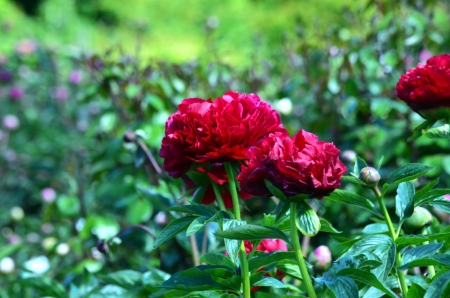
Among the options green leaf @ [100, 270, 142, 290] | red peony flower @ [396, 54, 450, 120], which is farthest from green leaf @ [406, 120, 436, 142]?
green leaf @ [100, 270, 142, 290]

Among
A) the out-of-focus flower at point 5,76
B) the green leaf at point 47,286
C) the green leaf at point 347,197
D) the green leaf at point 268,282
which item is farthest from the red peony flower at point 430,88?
the out-of-focus flower at point 5,76

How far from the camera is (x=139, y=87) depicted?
59.3 inches

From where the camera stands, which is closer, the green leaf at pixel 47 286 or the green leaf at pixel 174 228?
the green leaf at pixel 174 228

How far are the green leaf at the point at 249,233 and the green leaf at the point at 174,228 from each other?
6 centimetres

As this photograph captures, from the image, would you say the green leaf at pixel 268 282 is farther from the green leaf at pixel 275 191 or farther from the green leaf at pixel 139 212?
the green leaf at pixel 139 212

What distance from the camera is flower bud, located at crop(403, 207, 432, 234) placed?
667 millimetres

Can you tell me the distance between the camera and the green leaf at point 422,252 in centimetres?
54

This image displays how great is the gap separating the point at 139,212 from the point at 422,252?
0.84 meters

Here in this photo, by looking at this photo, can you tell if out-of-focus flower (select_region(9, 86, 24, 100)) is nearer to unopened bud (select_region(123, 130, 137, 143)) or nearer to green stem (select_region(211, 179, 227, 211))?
unopened bud (select_region(123, 130, 137, 143))

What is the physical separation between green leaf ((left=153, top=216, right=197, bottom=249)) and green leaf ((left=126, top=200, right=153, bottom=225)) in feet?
2.41

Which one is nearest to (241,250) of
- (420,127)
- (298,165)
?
(298,165)

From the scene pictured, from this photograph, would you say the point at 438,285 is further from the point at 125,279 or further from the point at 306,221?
the point at 125,279

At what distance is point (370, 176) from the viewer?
0.59 meters

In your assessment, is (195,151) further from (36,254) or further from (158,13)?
(158,13)
